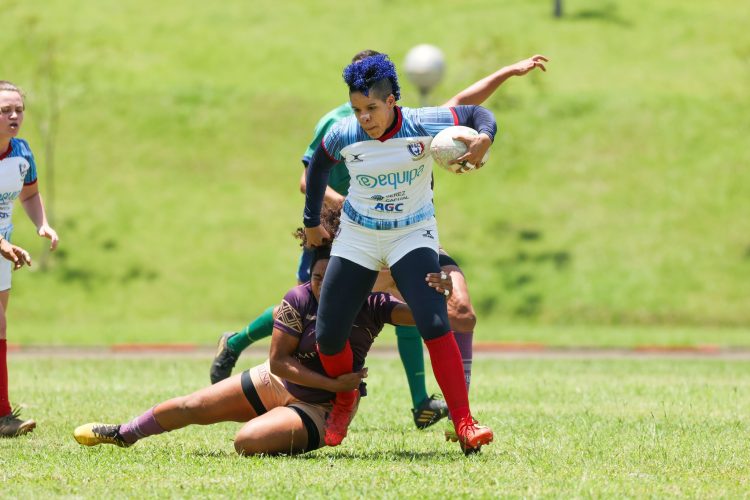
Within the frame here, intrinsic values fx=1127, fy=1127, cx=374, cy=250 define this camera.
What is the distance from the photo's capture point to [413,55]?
76.8 ft

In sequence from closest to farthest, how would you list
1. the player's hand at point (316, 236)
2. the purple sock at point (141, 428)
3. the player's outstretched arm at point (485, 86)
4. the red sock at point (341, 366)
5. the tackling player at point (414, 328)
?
the red sock at point (341, 366) < the purple sock at point (141, 428) < the player's hand at point (316, 236) < the player's outstretched arm at point (485, 86) < the tackling player at point (414, 328)

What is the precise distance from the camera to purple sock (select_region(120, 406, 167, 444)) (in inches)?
272

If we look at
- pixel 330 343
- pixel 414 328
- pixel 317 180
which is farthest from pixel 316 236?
pixel 414 328

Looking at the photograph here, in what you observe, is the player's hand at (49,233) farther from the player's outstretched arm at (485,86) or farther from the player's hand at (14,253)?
the player's outstretched arm at (485,86)

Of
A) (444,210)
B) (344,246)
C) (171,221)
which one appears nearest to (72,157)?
(171,221)

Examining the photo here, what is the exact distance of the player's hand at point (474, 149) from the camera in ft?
21.1

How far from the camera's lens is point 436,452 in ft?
23.0

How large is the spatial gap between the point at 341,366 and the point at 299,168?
23413 millimetres

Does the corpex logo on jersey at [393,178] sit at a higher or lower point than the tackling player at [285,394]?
higher

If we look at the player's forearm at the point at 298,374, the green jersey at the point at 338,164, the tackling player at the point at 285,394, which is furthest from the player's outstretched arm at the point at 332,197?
the player's forearm at the point at 298,374

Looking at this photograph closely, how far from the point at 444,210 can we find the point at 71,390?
17195mm

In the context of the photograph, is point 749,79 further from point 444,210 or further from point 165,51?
point 165,51

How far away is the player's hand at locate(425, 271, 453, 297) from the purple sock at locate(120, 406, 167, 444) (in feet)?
6.22

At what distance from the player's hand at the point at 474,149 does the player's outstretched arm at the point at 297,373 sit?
1.40 metres
